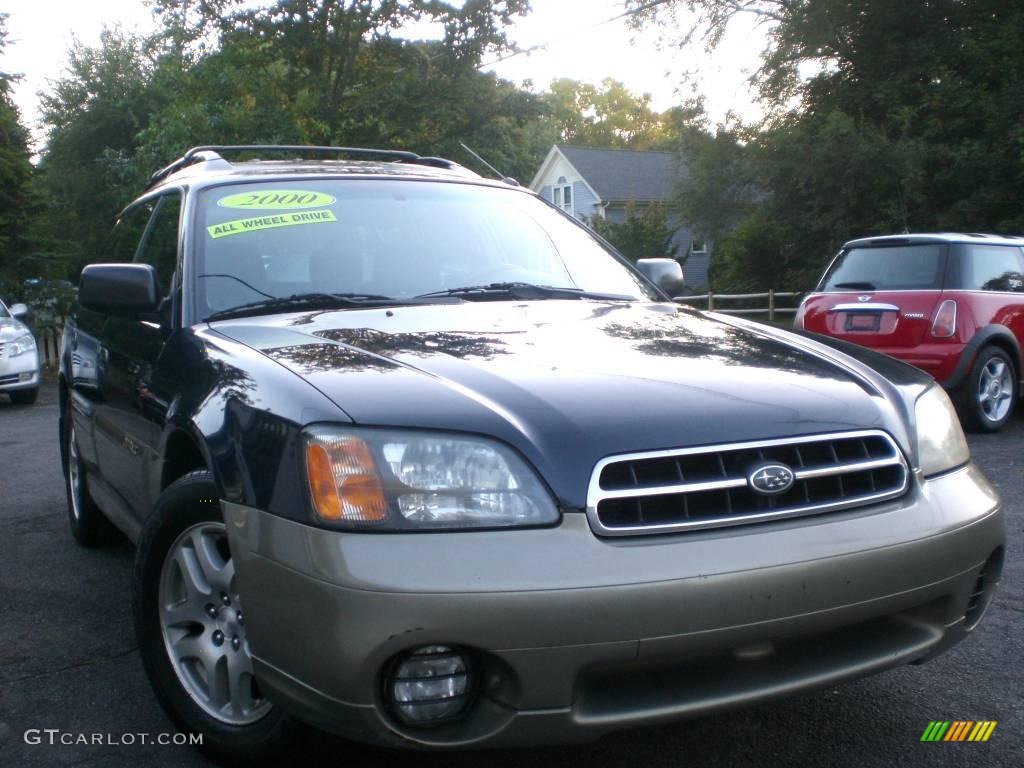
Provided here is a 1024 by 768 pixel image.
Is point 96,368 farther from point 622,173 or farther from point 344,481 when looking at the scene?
point 622,173

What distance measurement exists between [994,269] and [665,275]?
569cm

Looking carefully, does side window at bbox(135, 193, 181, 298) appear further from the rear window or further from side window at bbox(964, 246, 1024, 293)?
side window at bbox(964, 246, 1024, 293)

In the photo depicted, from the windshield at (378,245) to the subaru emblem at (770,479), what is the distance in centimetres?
151

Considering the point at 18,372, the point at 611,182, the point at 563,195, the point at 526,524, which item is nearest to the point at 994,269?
the point at 526,524

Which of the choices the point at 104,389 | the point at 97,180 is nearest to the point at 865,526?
the point at 104,389

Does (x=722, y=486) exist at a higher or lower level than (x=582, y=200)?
lower

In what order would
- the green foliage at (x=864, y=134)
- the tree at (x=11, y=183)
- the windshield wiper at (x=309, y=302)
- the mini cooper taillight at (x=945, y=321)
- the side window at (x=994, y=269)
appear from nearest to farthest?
the windshield wiper at (x=309, y=302)
the mini cooper taillight at (x=945, y=321)
the side window at (x=994, y=269)
the tree at (x=11, y=183)
the green foliage at (x=864, y=134)

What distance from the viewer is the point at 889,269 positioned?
9.01 m

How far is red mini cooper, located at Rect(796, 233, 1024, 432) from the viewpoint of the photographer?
852 cm

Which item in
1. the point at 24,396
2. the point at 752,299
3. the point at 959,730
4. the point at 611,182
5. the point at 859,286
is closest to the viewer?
the point at 959,730

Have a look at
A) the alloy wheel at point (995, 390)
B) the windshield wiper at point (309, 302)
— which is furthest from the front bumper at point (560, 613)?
the alloy wheel at point (995, 390)

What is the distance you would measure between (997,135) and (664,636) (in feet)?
75.1

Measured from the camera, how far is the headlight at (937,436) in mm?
2666

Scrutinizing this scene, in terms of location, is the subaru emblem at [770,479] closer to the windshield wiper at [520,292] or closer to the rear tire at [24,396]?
the windshield wiper at [520,292]
